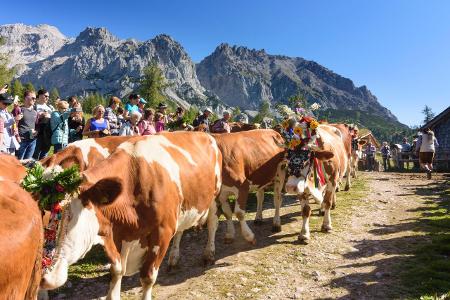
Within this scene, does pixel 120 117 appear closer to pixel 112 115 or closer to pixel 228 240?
pixel 112 115

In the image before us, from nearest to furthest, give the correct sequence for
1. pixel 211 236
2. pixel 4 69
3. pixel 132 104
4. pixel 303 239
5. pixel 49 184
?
pixel 49 184 < pixel 211 236 < pixel 303 239 < pixel 132 104 < pixel 4 69

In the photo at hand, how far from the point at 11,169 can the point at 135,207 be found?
69.5 inches

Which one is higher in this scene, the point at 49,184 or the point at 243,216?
the point at 49,184

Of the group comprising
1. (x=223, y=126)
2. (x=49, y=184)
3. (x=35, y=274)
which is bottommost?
(x=35, y=274)

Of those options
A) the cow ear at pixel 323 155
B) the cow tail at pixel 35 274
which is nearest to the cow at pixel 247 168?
the cow ear at pixel 323 155

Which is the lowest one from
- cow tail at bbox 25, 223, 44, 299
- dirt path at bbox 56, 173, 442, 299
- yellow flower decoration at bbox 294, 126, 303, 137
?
dirt path at bbox 56, 173, 442, 299

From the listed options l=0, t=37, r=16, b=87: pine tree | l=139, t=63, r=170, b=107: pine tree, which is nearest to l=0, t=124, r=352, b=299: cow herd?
l=0, t=37, r=16, b=87: pine tree

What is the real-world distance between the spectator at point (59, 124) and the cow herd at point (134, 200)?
2671 millimetres

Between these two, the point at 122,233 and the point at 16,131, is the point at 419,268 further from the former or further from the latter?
the point at 16,131

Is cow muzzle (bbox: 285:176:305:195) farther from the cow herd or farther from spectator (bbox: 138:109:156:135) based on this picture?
spectator (bbox: 138:109:156:135)

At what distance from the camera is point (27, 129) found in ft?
31.8

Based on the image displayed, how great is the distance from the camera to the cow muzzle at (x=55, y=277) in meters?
3.40

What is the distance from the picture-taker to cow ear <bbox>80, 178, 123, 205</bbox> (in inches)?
157

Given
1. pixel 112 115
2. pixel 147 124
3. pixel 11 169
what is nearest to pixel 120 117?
pixel 112 115
